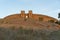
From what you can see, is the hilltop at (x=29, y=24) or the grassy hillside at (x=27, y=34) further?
the hilltop at (x=29, y=24)

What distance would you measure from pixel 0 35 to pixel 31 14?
1193 inches

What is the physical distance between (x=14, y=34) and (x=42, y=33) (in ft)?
9.70

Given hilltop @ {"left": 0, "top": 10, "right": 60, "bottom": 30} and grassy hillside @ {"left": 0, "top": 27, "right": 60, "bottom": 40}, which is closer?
grassy hillside @ {"left": 0, "top": 27, "right": 60, "bottom": 40}

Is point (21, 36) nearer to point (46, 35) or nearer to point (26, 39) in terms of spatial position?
point (26, 39)

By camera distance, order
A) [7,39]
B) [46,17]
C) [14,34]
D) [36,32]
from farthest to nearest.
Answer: [46,17], [36,32], [14,34], [7,39]

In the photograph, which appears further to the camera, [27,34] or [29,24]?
[29,24]

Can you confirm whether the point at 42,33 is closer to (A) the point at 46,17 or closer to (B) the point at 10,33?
(B) the point at 10,33

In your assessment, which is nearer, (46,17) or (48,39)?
(48,39)

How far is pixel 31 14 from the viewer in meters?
47.1

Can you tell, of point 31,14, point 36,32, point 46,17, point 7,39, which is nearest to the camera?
point 7,39

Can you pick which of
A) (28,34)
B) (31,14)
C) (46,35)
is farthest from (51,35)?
(31,14)

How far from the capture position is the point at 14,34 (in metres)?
17.6

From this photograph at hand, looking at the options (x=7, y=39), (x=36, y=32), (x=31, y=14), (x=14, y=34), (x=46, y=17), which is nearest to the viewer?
(x=7, y=39)

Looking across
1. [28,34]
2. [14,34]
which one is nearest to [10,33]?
[14,34]
